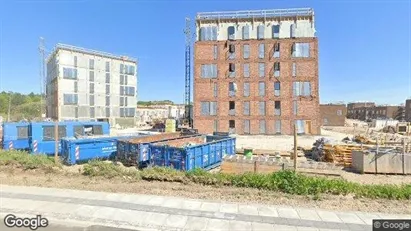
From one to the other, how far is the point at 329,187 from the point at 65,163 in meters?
15.6

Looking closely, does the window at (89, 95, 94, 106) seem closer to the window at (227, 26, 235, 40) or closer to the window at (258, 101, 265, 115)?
the window at (227, 26, 235, 40)

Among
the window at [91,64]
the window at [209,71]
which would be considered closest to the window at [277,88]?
the window at [209,71]

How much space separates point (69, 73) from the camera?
56.4m

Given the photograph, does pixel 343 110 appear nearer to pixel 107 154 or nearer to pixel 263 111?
pixel 263 111

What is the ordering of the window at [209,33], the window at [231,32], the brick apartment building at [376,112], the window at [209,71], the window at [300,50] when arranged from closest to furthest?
the window at [300,50]
the window at [209,71]
the window at [209,33]
the window at [231,32]
the brick apartment building at [376,112]

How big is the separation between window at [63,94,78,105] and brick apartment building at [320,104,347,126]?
5555 cm

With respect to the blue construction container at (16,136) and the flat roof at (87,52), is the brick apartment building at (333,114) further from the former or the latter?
the blue construction container at (16,136)

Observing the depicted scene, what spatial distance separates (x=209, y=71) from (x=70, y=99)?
31.5 meters

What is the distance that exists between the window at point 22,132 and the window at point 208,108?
2669cm

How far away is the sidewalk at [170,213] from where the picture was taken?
6.31 m

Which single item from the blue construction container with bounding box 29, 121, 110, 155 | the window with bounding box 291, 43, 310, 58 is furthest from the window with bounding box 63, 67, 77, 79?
the window with bounding box 291, 43, 310, 58

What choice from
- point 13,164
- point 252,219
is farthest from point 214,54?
point 252,219

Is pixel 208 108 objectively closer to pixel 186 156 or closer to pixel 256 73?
pixel 256 73

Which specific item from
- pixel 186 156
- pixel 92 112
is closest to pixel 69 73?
pixel 92 112
